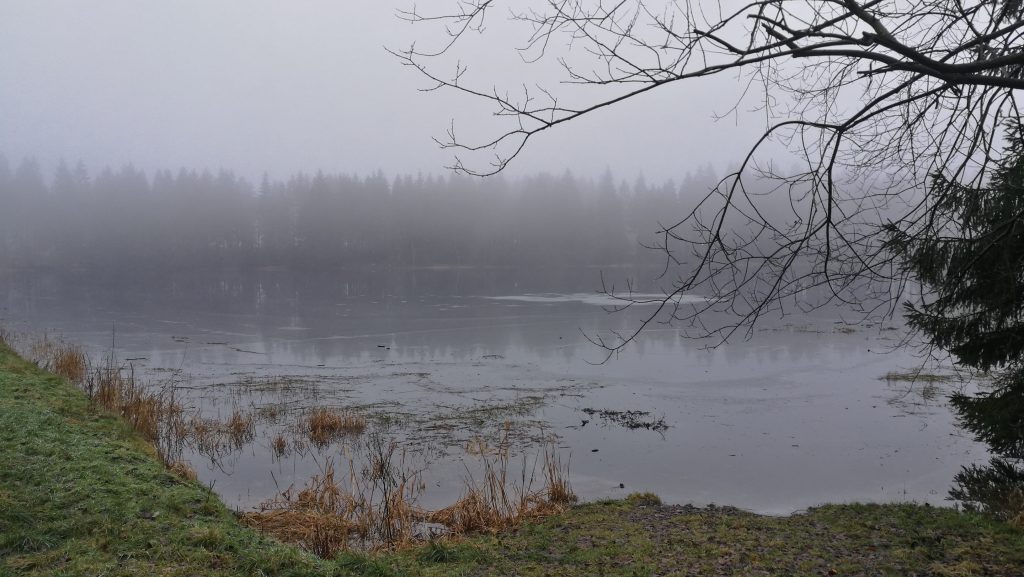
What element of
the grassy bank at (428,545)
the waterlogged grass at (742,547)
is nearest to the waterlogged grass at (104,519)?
the grassy bank at (428,545)

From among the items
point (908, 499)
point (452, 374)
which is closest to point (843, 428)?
point (908, 499)

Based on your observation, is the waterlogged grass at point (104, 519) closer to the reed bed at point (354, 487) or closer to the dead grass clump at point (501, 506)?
the reed bed at point (354, 487)

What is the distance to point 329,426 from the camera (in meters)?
10.8

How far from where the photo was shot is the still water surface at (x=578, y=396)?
29.1 feet

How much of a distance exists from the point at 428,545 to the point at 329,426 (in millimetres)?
6119

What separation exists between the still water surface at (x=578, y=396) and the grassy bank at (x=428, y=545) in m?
1.84

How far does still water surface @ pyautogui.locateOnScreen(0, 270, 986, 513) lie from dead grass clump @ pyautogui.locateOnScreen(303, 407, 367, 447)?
1.42 ft

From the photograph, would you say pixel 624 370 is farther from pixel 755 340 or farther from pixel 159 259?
pixel 159 259

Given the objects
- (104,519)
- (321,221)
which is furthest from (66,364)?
(321,221)

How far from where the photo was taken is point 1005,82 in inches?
106

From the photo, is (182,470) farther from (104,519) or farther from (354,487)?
(104,519)

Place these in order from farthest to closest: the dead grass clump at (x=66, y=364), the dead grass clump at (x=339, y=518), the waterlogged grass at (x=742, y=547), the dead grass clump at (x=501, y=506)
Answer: the dead grass clump at (x=66, y=364), the dead grass clump at (x=501, y=506), the dead grass clump at (x=339, y=518), the waterlogged grass at (x=742, y=547)

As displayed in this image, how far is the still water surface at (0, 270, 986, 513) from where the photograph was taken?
349 inches

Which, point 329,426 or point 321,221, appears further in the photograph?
point 321,221
